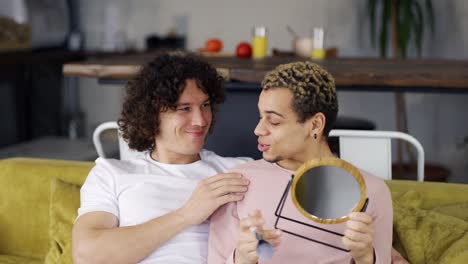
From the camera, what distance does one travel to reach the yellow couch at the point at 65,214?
1.83m

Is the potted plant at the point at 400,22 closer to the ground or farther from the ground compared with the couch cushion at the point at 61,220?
farther from the ground

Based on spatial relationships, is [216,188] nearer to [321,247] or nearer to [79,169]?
[321,247]

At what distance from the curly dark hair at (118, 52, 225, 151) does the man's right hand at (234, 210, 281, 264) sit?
0.61 metres

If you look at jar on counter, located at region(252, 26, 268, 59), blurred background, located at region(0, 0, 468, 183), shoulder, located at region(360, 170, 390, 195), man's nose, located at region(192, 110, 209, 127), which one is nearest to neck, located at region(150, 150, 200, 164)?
man's nose, located at region(192, 110, 209, 127)

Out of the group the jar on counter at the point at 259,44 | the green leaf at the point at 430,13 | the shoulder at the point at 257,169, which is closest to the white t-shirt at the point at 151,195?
the shoulder at the point at 257,169

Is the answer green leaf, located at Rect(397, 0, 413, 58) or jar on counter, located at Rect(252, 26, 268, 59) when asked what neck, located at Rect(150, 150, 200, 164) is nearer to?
jar on counter, located at Rect(252, 26, 268, 59)

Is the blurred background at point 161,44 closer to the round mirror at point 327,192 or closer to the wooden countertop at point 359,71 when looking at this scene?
the wooden countertop at point 359,71

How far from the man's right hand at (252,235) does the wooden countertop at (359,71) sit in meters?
1.29

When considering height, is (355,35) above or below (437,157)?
above

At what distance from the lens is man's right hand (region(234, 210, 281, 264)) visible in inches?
50.1

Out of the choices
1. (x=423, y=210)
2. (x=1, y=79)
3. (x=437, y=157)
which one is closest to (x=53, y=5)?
(x=1, y=79)

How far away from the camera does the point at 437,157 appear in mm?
5023

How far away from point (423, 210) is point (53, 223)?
43.3 inches

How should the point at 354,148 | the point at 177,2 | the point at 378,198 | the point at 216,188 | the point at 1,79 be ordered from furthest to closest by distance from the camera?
the point at 177,2, the point at 1,79, the point at 354,148, the point at 216,188, the point at 378,198
